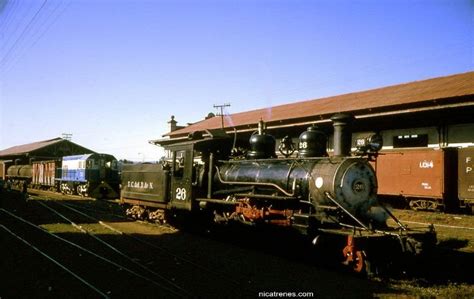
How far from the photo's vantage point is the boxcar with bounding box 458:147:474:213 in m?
15.5

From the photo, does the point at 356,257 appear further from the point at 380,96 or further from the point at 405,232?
the point at 380,96

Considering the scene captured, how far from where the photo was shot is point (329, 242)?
8461 millimetres

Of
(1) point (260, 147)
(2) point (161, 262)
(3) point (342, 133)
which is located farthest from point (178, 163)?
(3) point (342, 133)

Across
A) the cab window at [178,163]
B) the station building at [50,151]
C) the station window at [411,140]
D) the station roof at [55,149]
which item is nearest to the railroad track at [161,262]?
the cab window at [178,163]

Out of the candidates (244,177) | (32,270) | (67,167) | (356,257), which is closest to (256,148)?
(244,177)

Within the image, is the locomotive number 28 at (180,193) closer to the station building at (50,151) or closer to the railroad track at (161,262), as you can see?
the railroad track at (161,262)

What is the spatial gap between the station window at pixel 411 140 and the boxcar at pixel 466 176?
1809 mm

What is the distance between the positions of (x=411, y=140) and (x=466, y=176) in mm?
2923

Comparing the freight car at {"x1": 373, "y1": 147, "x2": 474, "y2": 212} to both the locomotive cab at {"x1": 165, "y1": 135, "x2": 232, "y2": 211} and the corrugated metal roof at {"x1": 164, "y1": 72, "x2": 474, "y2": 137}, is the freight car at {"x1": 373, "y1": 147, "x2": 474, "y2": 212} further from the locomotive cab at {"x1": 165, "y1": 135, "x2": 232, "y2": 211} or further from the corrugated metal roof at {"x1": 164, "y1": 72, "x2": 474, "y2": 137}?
Answer: the locomotive cab at {"x1": 165, "y1": 135, "x2": 232, "y2": 211}

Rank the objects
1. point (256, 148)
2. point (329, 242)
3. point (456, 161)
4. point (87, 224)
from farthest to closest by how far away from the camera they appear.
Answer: point (456, 161) → point (87, 224) → point (256, 148) → point (329, 242)

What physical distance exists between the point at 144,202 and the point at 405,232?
9576 millimetres

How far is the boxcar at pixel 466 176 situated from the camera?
50.8 feet

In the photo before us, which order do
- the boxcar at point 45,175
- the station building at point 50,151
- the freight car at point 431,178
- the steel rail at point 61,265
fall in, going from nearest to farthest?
1. the steel rail at point 61,265
2. the freight car at point 431,178
3. the boxcar at point 45,175
4. the station building at point 50,151

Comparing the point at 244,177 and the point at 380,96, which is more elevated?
the point at 380,96
